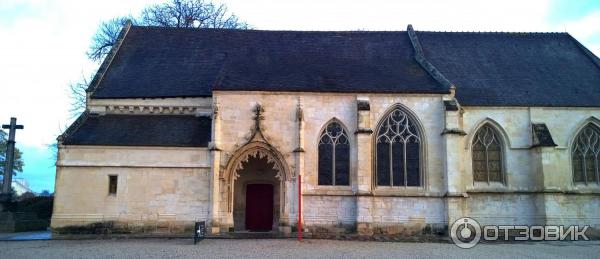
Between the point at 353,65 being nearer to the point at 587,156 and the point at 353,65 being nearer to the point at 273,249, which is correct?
the point at 273,249

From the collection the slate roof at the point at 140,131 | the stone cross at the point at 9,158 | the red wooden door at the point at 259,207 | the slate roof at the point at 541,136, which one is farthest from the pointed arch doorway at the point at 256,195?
the slate roof at the point at 541,136

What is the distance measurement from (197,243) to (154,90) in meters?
9.29

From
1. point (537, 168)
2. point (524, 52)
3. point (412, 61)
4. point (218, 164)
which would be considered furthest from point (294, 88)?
point (524, 52)

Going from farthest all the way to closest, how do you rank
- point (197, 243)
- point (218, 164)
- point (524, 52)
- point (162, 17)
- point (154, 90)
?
point (162, 17) → point (524, 52) → point (154, 90) → point (218, 164) → point (197, 243)

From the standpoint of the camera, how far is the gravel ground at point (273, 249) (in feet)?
46.6

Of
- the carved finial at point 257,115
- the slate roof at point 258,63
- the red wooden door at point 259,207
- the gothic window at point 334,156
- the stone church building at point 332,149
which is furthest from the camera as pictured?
the red wooden door at point 259,207

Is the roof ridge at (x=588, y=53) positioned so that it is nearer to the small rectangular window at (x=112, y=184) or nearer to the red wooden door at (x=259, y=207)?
the red wooden door at (x=259, y=207)

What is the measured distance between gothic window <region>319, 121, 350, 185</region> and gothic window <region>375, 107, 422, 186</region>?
135cm

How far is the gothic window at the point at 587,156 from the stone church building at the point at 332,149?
2.2 inches

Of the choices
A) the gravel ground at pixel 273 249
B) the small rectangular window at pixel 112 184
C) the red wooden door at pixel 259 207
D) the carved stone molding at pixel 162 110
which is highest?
the carved stone molding at pixel 162 110

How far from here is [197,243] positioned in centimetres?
1697

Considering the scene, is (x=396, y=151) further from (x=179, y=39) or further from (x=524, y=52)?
(x=179, y=39)

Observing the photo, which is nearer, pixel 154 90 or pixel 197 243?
pixel 197 243

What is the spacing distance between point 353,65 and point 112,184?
1209cm
